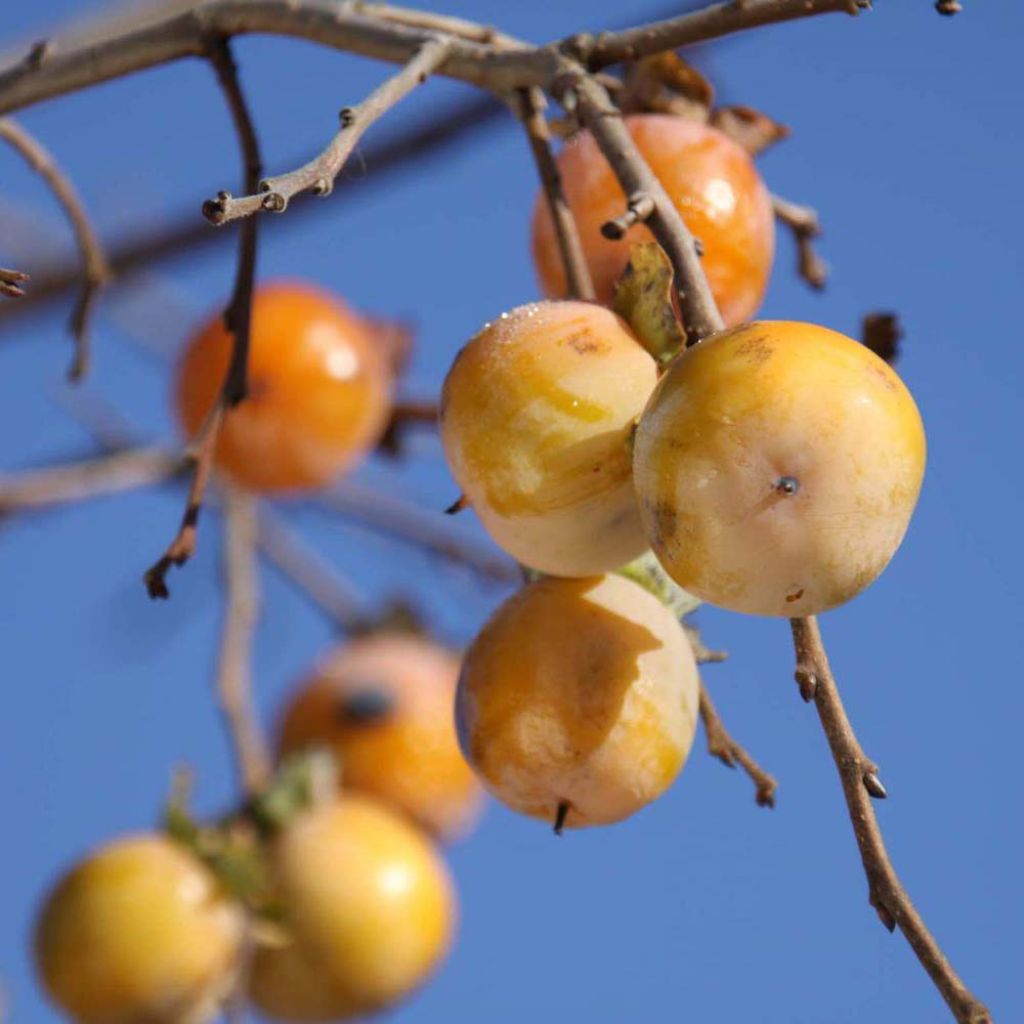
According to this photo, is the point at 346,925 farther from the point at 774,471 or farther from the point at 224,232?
the point at 774,471

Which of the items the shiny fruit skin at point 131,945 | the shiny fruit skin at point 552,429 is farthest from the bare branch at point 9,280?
the shiny fruit skin at point 131,945

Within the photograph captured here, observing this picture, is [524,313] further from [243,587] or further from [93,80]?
[243,587]

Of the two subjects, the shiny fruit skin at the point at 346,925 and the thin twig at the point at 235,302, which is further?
the shiny fruit skin at the point at 346,925

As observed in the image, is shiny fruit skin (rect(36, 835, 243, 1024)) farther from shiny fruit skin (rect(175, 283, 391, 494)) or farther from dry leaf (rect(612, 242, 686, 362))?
dry leaf (rect(612, 242, 686, 362))

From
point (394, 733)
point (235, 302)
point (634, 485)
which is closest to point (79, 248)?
point (235, 302)

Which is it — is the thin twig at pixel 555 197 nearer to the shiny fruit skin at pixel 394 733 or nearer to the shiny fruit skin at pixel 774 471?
the shiny fruit skin at pixel 774 471

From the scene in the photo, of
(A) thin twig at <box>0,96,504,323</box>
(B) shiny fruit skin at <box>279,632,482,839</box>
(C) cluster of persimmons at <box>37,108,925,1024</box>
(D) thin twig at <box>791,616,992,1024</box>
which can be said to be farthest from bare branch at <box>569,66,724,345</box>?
(B) shiny fruit skin at <box>279,632,482,839</box>
